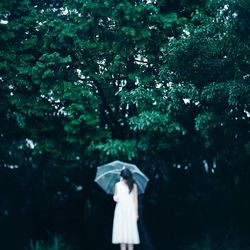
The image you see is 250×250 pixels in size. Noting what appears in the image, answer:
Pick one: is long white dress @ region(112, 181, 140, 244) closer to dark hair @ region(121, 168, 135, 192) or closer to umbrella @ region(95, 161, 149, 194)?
dark hair @ region(121, 168, 135, 192)

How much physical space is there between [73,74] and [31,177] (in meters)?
4.86

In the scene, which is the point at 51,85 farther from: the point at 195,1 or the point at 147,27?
the point at 195,1

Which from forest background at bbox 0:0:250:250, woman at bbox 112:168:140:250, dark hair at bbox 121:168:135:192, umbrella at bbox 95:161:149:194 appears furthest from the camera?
forest background at bbox 0:0:250:250

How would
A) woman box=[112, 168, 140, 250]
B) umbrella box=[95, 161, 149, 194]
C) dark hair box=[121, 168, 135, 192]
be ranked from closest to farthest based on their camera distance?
dark hair box=[121, 168, 135, 192] < woman box=[112, 168, 140, 250] < umbrella box=[95, 161, 149, 194]

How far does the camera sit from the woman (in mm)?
7402

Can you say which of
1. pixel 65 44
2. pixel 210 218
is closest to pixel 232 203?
pixel 210 218

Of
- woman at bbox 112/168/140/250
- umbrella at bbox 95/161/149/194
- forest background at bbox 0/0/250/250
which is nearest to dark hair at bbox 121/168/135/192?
woman at bbox 112/168/140/250

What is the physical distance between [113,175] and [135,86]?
2240 mm

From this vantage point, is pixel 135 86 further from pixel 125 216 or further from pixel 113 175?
pixel 125 216

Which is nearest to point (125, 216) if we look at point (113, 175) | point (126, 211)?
point (126, 211)

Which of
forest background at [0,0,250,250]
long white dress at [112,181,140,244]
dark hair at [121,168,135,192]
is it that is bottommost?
long white dress at [112,181,140,244]

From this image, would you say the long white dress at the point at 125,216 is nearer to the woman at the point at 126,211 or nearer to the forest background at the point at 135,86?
the woman at the point at 126,211

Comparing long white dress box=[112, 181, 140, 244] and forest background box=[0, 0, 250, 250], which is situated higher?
forest background box=[0, 0, 250, 250]

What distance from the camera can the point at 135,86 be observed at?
30.2ft
